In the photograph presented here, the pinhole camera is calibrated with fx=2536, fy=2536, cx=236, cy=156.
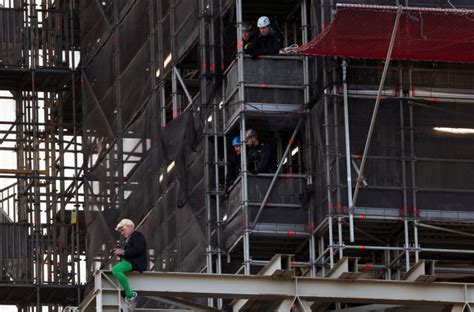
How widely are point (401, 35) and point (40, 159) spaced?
2403cm

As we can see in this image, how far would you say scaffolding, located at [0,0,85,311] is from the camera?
67125 mm

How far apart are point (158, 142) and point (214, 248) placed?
576 cm

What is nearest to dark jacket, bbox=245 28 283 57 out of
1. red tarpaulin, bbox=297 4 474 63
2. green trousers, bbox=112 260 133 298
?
red tarpaulin, bbox=297 4 474 63

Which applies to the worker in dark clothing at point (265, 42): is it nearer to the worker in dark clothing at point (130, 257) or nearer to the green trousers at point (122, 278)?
the worker in dark clothing at point (130, 257)

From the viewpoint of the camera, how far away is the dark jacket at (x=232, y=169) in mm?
50156

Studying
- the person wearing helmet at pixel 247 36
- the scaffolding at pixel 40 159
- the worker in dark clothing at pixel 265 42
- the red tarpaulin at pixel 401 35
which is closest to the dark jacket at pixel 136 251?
the red tarpaulin at pixel 401 35

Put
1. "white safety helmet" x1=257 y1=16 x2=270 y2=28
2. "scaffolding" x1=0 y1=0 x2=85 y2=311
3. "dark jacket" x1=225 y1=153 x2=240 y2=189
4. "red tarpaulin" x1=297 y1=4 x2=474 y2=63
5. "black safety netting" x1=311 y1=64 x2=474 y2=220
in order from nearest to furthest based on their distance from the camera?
"red tarpaulin" x1=297 y1=4 x2=474 y2=63 → "black safety netting" x1=311 y1=64 x2=474 y2=220 → "white safety helmet" x1=257 y1=16 x2=270 y2=28 → "dark jacket" x1=225 y1=153 x2=240 y2=189 → "scaffolding" x1=0 y1=0 x2=85 y2=311

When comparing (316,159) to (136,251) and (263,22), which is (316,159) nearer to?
(263,22)

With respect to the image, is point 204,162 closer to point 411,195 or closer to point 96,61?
point 411,195

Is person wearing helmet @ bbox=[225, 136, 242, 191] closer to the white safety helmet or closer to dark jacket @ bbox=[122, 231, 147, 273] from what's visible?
the white safety helmet

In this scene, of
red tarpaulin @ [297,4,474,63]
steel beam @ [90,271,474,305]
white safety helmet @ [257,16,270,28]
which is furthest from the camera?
white safety helmet @ [257,16,270,28]

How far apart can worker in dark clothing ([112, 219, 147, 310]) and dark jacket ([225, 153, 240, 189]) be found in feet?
25.9

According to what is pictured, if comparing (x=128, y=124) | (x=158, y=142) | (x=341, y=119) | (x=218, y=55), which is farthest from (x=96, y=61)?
(x=341, y=119)

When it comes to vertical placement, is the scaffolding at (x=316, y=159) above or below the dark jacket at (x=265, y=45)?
below
